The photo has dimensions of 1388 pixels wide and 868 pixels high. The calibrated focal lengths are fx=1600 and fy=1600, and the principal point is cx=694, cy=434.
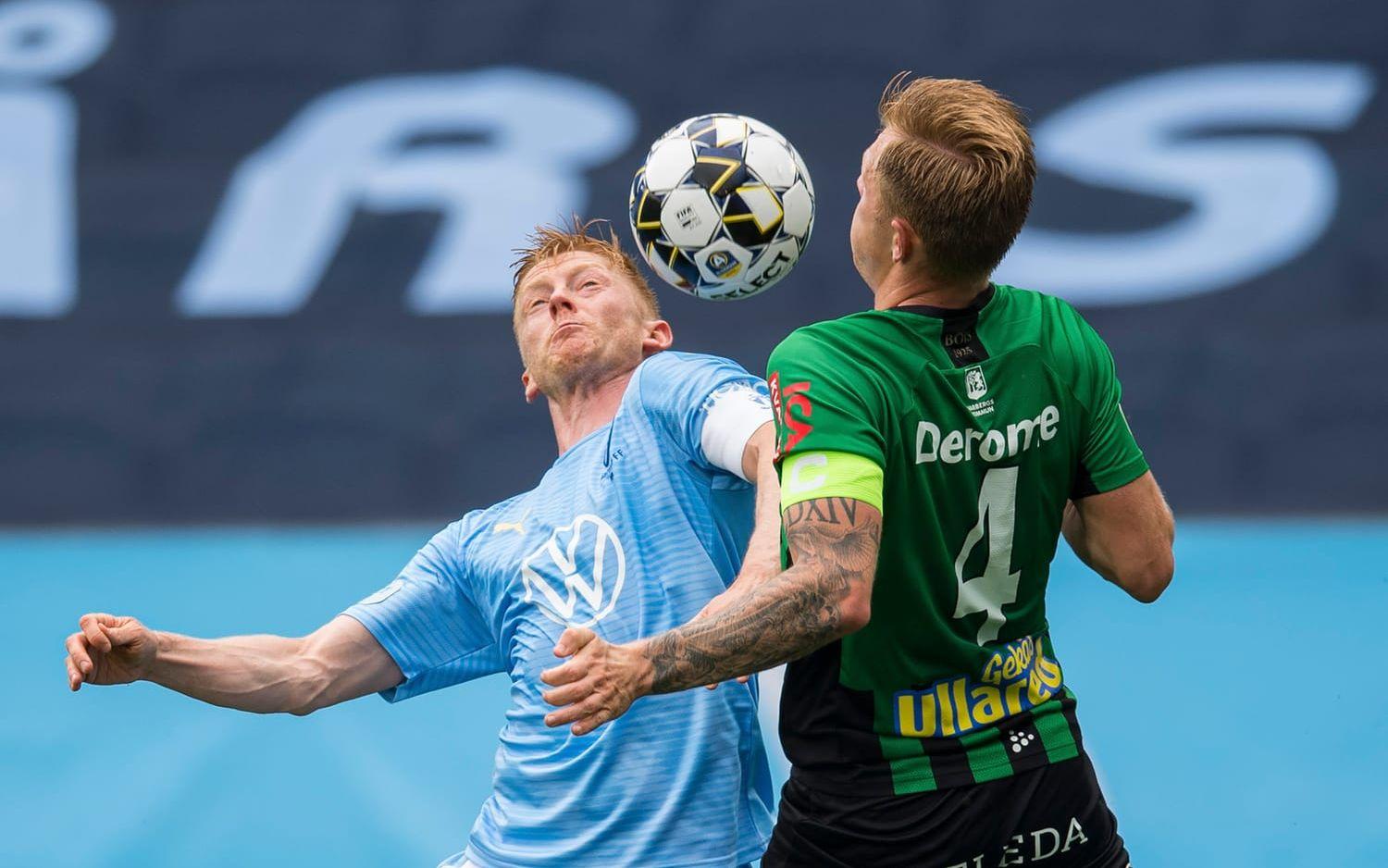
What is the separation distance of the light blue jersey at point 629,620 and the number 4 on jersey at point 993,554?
2.95 ft

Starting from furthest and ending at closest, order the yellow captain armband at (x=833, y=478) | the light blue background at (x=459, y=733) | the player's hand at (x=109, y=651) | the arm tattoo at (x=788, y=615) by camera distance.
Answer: the light blue background at (x=459, y=733)
the player's hand at (x=109, y=651)
the yellow captain armband at (x=833, y=478)
the arm tattoo at (x=788, y=615)

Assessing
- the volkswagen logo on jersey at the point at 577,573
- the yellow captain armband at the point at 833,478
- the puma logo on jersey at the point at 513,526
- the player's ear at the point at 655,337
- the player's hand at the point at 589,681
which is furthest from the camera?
the player's ear at the point at 655,337

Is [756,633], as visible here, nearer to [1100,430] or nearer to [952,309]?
[952,309]

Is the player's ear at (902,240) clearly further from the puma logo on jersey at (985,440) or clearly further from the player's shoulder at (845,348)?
the puma logo on jersey at (985,440)

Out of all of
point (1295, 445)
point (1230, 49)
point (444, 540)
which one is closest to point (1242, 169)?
point (1230, 49)

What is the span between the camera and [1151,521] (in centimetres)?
323

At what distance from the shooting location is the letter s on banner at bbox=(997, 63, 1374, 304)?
9.41 meters

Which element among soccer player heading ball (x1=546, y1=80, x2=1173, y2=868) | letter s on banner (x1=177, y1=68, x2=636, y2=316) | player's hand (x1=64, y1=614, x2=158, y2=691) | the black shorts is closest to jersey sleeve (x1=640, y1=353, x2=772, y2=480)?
soccer player heading ball (x1=546, y1=80, x2=1173, y2=868)

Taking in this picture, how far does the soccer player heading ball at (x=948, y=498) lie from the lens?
2.91m

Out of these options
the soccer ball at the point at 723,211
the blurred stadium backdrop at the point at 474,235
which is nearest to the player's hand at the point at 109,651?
the soccer ball at the point at 723,211

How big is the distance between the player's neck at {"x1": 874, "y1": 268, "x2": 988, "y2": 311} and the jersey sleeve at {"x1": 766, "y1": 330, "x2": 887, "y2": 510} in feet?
0.79

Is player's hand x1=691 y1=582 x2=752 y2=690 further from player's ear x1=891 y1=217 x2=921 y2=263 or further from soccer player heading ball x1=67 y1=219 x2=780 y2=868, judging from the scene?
player's ear x1=891 y1=217 x2=921 y2=263

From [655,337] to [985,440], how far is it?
190 cm

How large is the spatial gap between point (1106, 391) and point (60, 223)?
8.32 meters
